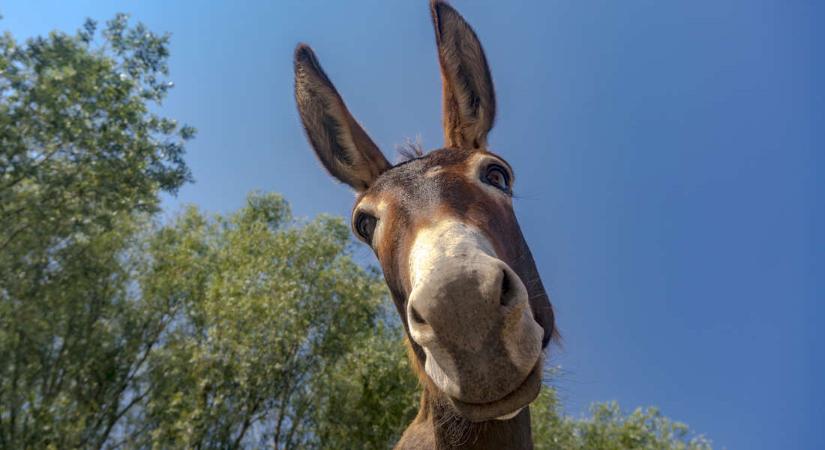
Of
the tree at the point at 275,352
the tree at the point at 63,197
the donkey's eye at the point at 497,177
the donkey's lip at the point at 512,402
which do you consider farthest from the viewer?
the tree at the point at 275,352

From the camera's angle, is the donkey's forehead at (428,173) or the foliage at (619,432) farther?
the foliage at (619,432)

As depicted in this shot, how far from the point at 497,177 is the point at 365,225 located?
1133mm

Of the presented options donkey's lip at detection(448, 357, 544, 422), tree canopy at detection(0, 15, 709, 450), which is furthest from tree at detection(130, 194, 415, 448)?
donkey's lip at detection(448, 357, 544, 422)

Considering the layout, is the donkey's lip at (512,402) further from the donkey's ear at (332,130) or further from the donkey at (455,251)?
the donkey's ear at (332,130)

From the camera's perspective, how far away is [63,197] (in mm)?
10930

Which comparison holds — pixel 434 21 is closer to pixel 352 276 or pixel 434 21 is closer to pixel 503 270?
pixel 503 270

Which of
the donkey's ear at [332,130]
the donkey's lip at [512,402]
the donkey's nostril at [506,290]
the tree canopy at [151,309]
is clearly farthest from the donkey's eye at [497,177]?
the tree canopy at [151,309]

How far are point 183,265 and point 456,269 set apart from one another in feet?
57.4

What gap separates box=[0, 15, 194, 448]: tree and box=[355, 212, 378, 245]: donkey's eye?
8.74 metres

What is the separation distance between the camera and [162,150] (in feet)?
38.8

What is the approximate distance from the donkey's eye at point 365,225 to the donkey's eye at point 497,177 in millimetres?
931

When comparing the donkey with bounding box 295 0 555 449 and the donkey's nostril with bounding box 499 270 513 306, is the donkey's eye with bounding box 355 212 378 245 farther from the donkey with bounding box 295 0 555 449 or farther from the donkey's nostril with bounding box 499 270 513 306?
the donkey's nostril with bounding box 499 270 513 306

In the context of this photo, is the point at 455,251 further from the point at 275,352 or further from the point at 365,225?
the point at 275,352

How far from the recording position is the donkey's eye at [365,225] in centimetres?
367
